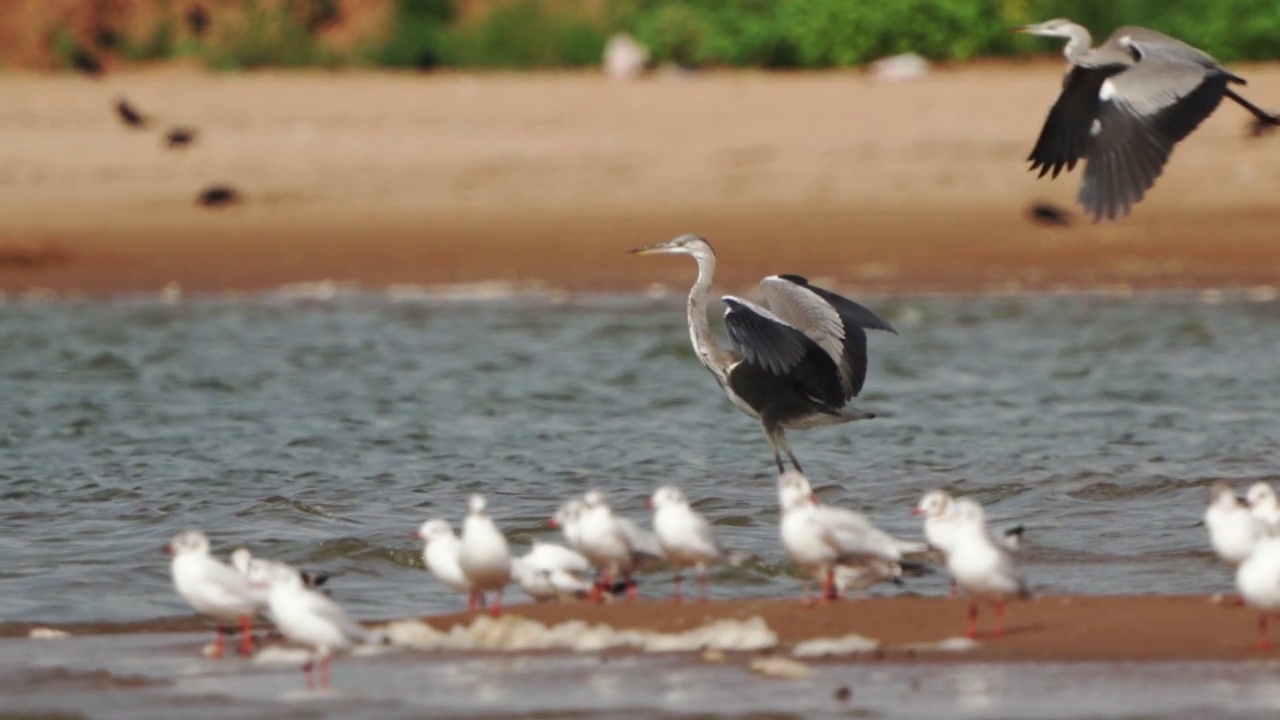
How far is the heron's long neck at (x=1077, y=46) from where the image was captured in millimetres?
9852

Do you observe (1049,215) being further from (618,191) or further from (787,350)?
(787,350)

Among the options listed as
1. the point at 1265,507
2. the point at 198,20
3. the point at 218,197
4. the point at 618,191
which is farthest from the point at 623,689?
the point at 198,20

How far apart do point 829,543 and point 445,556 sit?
1308 millimetres

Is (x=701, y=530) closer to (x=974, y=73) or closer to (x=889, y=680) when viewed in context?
(x=889, y=680)

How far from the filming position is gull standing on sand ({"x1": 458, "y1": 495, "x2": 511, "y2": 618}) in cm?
794

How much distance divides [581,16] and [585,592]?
17438mm

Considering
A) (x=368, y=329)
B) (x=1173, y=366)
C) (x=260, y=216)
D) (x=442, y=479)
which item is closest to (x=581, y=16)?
(x=260, y=216)

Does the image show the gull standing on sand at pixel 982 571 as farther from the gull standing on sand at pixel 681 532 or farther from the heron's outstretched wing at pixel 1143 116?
the heron's outstretched wing at pixel 1143 116

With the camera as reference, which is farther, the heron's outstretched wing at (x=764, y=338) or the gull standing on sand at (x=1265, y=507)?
the heron's outstretched wing at (x=764, y=338)

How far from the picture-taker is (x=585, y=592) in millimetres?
8367

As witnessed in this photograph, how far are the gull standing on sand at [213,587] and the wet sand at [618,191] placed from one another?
32.6ft

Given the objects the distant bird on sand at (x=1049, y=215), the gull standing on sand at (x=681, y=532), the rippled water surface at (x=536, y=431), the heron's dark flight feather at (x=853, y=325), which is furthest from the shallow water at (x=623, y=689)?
the distant bird on sand at (x=1049, y=215)

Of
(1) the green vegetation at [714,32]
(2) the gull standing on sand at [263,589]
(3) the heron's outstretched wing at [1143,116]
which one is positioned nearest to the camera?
(2) the gull standing on sand at [263,589]

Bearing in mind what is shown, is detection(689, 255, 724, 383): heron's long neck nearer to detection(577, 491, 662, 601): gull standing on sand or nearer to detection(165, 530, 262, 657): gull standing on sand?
detection(577, 491, 662, 601): gull standing on sand
